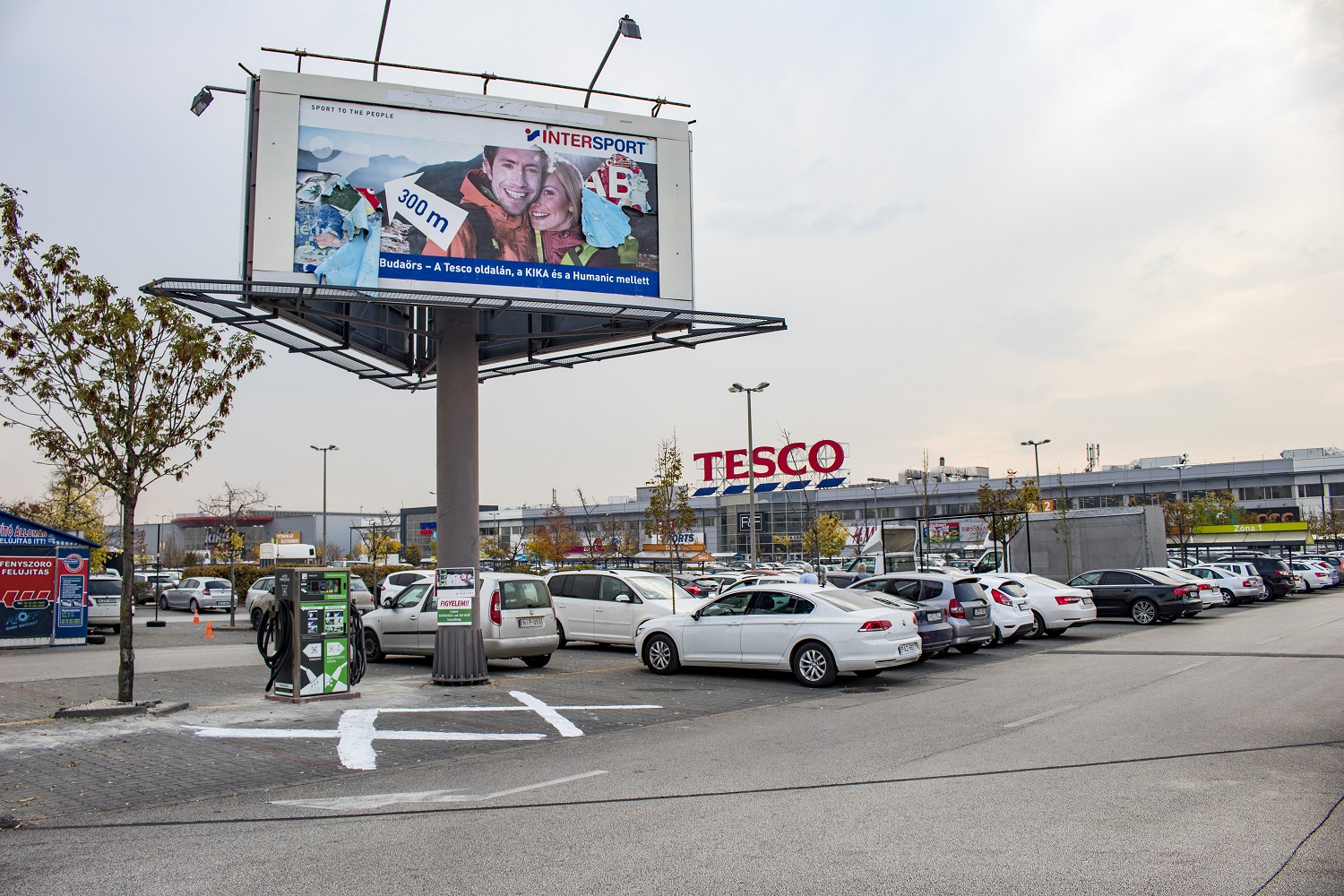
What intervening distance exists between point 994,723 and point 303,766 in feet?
22.7

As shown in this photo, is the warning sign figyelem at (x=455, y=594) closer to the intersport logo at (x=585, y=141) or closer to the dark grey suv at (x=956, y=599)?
the intersport logo at (x=585, y=141)

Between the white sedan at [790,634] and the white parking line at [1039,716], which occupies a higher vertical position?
the white sedan at [790,634]

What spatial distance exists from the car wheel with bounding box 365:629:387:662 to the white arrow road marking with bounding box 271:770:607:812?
409 inches

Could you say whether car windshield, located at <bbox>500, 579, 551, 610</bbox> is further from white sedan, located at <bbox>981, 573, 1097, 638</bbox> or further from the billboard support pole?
white sedan, located at <bbox>981, 573, 1097, 638</bbox>

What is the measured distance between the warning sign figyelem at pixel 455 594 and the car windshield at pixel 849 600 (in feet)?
16.7

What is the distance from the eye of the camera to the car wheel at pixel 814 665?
1415 cm

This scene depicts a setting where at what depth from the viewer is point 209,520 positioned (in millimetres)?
129375

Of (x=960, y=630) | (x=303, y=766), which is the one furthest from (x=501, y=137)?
(x=960, y=630)

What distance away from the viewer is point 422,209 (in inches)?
561

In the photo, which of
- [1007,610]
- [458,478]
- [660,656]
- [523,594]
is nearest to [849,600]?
[660,656]

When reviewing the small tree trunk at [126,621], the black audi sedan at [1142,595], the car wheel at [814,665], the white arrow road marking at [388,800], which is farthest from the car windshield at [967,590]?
the small tree trunk at [126,621]

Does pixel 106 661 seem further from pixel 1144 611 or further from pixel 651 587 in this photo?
pixel 1144 611

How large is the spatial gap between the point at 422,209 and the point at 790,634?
822 centimetres

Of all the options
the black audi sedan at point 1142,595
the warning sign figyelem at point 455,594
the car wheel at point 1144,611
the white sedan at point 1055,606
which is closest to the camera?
the warning sign figyelem at point 455,594
